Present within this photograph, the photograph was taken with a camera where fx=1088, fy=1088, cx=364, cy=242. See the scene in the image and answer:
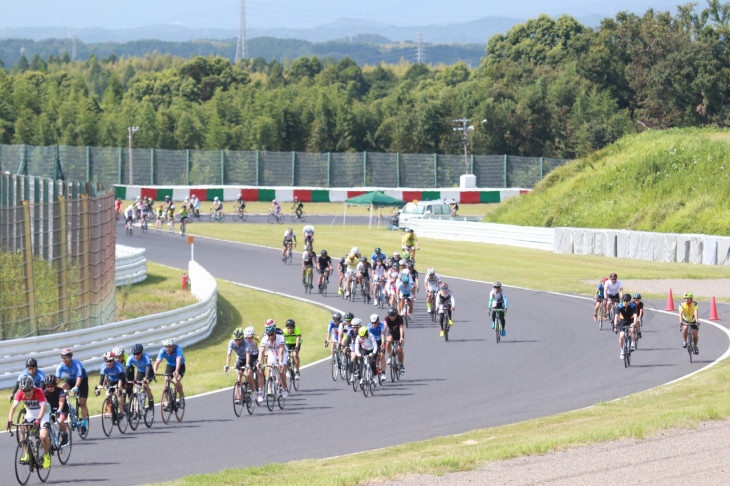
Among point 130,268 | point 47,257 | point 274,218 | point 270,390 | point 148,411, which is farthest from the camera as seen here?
point 274,218

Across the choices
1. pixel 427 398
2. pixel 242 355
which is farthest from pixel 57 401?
pixel 427 398

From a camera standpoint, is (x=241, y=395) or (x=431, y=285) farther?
(x=431, y=285)

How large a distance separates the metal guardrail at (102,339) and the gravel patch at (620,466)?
11.3 metres

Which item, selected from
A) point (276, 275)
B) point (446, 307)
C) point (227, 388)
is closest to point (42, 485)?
point (227, 388)

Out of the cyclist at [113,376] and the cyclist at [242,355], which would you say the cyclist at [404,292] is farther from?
the cyclist at [113,376]

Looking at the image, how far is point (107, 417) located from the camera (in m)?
18.4

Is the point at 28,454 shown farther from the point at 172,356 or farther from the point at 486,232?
the point at 486,232

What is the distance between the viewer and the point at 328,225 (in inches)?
2522

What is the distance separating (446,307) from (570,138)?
244 ft

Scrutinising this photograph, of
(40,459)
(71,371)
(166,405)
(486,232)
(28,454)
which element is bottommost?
(166,405)

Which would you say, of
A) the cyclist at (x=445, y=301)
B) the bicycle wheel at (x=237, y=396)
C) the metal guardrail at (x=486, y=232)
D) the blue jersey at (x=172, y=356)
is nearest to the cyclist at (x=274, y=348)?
the bicycle wheel at (x=237, y=396)

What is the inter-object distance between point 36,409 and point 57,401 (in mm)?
1293

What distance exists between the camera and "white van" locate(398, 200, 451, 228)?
6141cm

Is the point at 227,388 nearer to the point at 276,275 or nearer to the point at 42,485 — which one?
the point at 42,485
